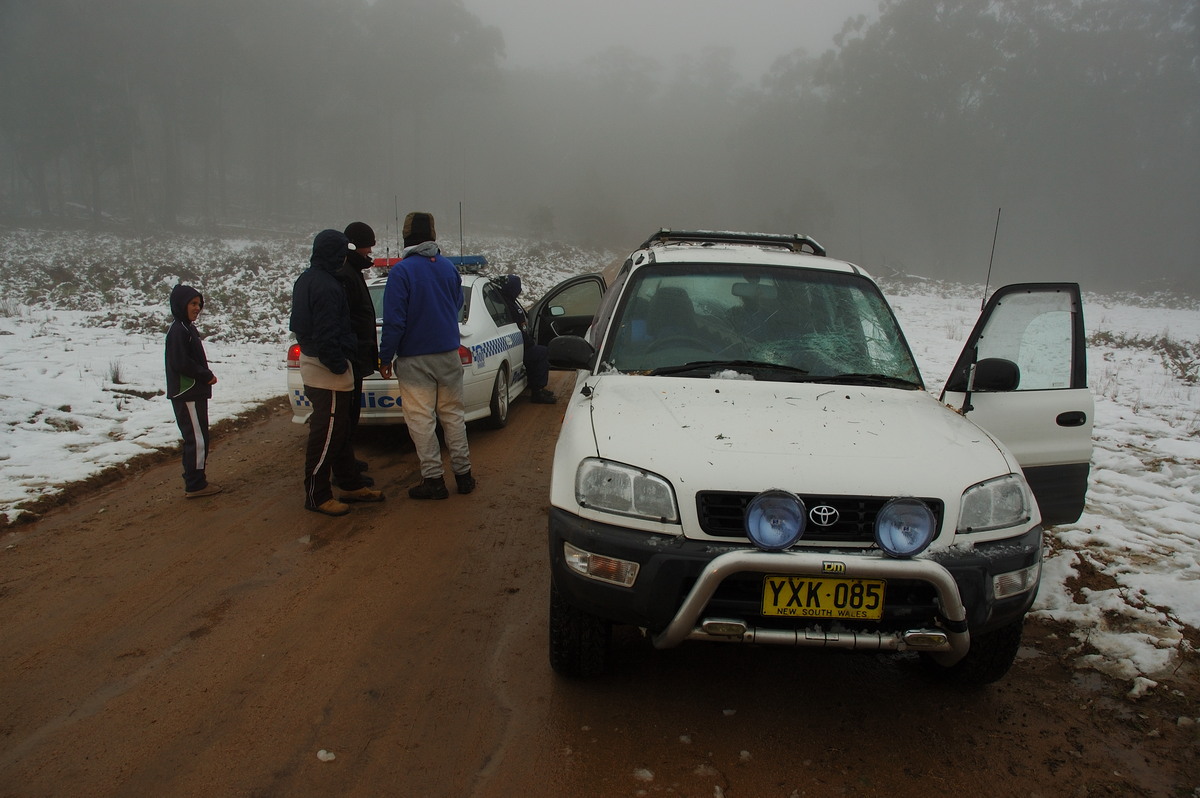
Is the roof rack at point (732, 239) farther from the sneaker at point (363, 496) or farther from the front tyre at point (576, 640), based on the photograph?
the front tyre at point (576, 640)

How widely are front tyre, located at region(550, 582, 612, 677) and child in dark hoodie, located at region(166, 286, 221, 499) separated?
3.76m

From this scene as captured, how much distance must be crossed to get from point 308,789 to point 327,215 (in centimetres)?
7697

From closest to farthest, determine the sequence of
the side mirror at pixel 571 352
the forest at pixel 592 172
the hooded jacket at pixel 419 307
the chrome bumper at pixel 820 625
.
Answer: the chrome bumper at pixel 820 625 → the side mirror at pixel 571 352 → the hooded jacket at pixel 419 307 → the forest at pixel 592 172

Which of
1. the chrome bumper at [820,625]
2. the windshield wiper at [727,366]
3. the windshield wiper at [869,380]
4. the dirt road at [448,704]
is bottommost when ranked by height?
the dirt road at [448,704]

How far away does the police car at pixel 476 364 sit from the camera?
6371 millimetres

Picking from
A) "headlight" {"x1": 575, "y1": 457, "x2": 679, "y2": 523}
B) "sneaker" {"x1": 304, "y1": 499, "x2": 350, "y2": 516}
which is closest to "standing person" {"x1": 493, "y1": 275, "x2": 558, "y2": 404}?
"sneaker" {"x1": 304, "y1": 499, "x2": 350, "y2": 516}

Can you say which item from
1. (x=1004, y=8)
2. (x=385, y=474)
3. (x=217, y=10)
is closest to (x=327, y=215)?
(x=217, y=10)

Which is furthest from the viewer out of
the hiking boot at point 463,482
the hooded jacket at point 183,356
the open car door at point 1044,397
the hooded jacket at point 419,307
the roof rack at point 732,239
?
the hiking boot at point 463,482

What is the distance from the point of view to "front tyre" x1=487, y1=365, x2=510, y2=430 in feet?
24.3

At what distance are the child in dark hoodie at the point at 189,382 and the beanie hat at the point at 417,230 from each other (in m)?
1.61

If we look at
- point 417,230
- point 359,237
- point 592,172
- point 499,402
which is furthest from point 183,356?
point 592,172

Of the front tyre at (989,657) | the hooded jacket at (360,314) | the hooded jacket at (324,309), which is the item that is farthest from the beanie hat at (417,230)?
the front tyre at (989,657)

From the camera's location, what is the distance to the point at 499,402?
295 inches

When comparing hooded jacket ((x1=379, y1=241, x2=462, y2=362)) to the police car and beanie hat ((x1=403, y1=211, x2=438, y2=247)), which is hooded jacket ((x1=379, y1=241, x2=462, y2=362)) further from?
the police car
